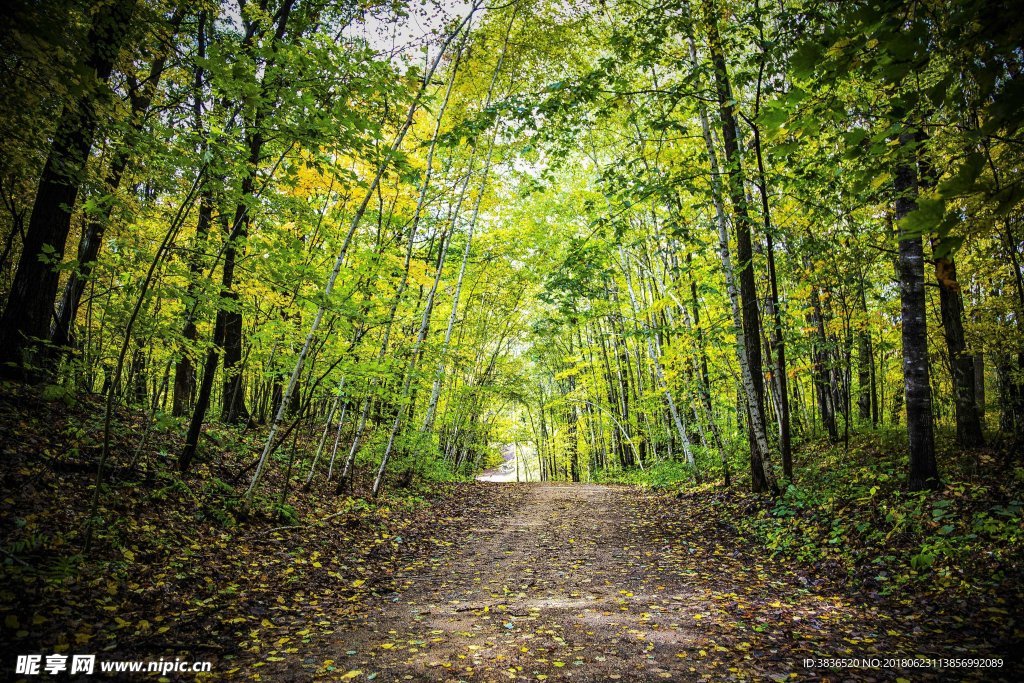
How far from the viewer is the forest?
10.8 feet

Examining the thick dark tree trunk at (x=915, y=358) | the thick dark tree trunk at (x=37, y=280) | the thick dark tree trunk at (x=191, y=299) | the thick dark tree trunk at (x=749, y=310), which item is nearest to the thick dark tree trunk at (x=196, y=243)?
the thick dark tree trunk at (x=191, y=299)

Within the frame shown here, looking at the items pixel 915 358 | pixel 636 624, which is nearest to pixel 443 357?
pixel 636 624

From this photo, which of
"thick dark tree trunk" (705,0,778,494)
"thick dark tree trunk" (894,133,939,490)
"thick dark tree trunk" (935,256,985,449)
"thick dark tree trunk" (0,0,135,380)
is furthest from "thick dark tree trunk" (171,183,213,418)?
"thick dark tree trunk" (935,256,985,449)

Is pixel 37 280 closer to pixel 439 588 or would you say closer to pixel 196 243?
pixel 196 243

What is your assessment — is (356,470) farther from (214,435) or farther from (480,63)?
(480,63)

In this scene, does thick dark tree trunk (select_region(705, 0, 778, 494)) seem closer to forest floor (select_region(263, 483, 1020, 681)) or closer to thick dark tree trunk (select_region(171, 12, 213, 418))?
forest floor (select_region(263, 483, 1020, 681))

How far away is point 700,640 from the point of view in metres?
3.81

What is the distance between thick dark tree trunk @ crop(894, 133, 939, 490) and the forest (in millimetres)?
45

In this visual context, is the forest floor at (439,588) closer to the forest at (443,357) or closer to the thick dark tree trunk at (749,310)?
the forest at (443,357)

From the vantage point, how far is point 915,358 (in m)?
6.30

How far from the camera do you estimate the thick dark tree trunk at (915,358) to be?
19.7ft

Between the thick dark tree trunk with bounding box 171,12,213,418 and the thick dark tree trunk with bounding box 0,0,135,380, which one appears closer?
the thick dark tree trunk with bounding box 171,12,213,418

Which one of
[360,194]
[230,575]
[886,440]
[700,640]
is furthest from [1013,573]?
[360,194]

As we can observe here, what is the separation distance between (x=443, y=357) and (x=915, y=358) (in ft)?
28.5
